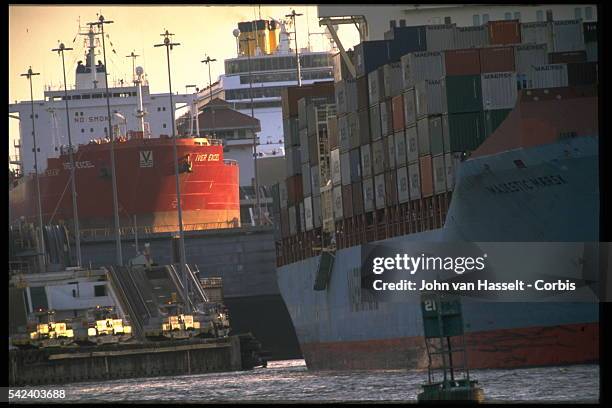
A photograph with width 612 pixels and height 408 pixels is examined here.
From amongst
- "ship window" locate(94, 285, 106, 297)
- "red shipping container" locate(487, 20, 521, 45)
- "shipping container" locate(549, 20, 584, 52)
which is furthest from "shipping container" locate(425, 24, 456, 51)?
"ship window" locate(94, 285, 106, 297)

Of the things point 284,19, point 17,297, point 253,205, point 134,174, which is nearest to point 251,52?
point 284,19

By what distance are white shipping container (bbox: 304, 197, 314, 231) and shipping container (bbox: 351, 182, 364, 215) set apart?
5486mm

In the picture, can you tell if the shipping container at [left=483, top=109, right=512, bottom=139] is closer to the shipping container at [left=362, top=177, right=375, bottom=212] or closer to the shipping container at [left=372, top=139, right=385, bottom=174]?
the shipping container at [left=372, top=139, right=385, bottom=174]

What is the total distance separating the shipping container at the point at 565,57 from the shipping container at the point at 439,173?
3790mm

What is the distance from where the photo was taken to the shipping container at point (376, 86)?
4338 centimetres

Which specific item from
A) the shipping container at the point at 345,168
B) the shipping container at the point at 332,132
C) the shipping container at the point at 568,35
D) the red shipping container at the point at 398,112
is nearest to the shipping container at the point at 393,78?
the red shipping container at the point at 398,112

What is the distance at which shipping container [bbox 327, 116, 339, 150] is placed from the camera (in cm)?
4803

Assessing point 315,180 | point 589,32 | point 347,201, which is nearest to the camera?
point 589,32

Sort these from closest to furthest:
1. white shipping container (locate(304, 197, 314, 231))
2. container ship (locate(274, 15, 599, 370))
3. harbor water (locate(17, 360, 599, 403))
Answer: harbor water (locate(17, 360, 599, 403))
container ship (locate(274, 15, 599, 370))
white shipping container (locate(304, 197, 314, 231))

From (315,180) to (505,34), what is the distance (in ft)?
34.1

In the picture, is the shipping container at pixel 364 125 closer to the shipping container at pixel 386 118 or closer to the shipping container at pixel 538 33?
the shipping container at pixel 386 118

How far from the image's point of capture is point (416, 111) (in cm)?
4047

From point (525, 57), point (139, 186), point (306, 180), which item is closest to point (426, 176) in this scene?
point (525, 57)

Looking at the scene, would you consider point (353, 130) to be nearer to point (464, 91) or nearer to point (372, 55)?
point (372, 55)
